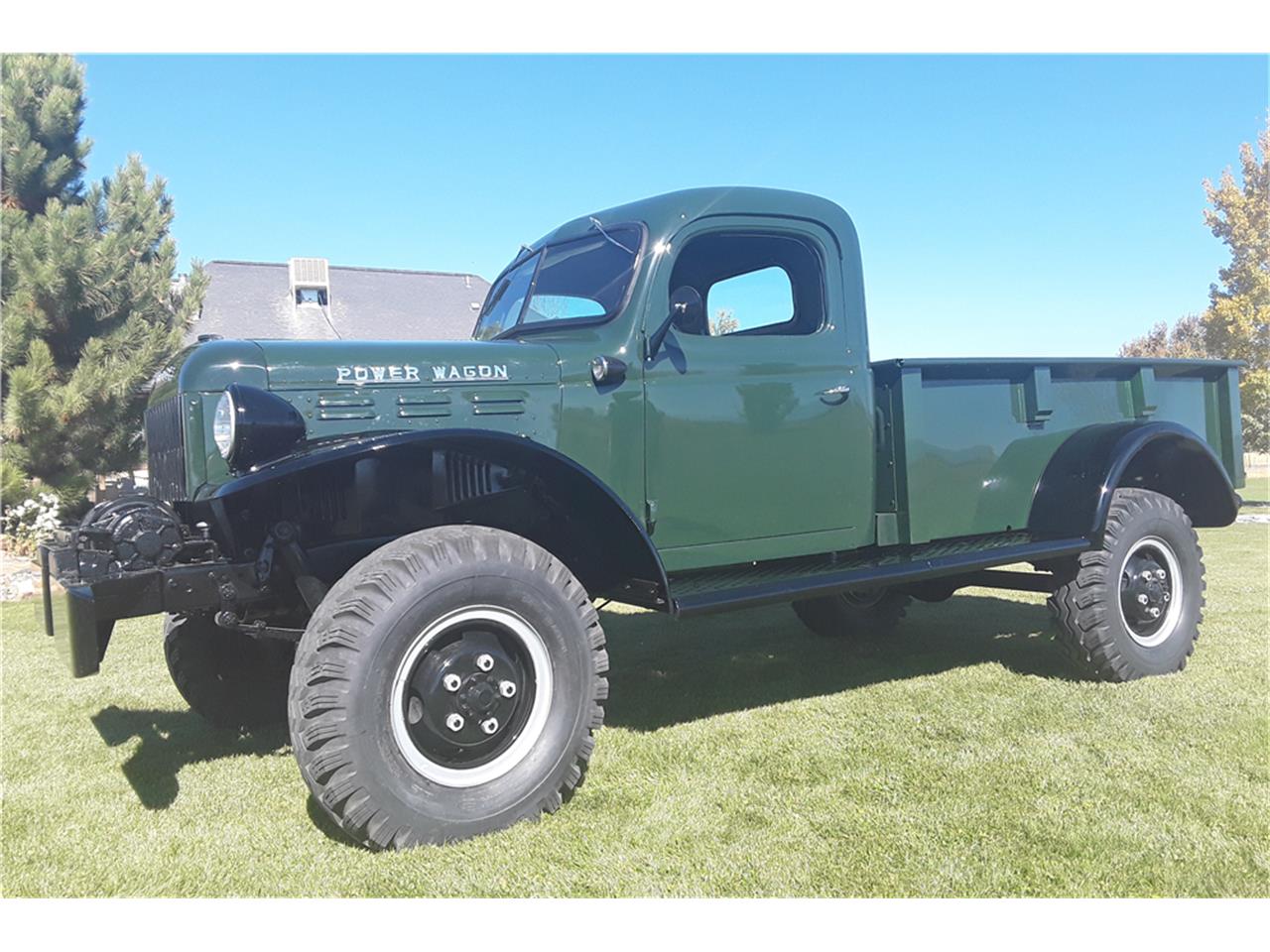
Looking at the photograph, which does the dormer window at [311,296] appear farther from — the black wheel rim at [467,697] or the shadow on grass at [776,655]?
the black wheel rim at [467,697]

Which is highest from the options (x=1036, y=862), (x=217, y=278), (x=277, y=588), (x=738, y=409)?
(x=217, y=278)

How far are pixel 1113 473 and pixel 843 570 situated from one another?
153 cm

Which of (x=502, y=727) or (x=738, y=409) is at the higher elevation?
(x=738, y=409)

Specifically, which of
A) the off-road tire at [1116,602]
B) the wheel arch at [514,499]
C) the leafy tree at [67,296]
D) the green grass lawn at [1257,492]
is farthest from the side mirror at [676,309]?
the green grass lawn at [1257,492]

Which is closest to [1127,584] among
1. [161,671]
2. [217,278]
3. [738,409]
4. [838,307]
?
[838,307]

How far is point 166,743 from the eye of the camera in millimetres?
4031

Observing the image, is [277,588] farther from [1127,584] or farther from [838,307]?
[1127,584]

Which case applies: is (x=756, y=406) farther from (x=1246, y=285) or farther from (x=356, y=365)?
(x=1246, y=285)

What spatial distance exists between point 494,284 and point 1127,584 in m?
3.52

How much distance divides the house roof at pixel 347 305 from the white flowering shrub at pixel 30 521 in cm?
822

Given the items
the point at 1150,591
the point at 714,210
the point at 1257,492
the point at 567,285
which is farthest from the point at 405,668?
the point at 1257,492

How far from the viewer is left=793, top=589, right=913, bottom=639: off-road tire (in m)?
5.80

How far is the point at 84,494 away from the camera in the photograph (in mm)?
10438

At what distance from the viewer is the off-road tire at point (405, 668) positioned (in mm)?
2732
